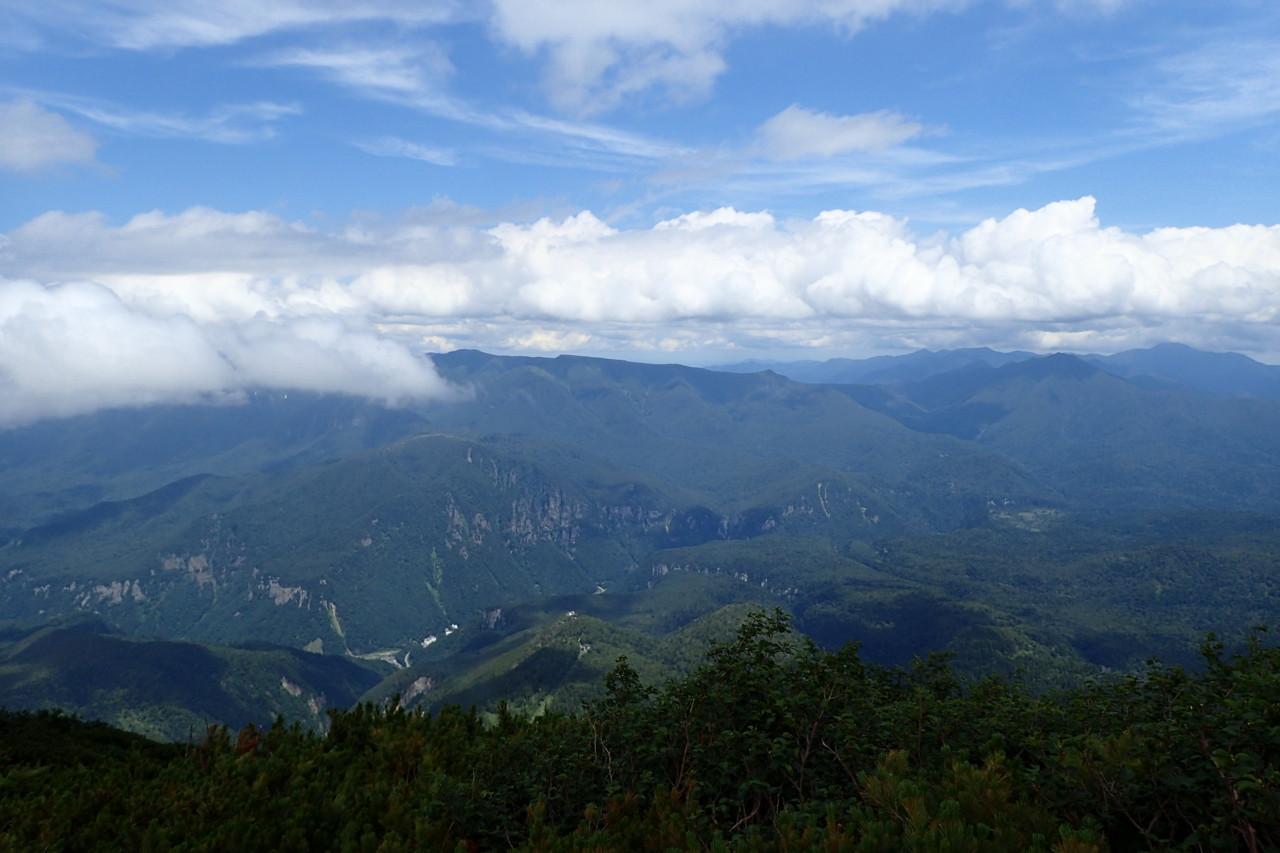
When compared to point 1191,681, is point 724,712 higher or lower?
lower

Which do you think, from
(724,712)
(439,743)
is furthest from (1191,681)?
(439,743)

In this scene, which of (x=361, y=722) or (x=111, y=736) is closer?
(x=361, y=722)

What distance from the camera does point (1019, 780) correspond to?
13.9m

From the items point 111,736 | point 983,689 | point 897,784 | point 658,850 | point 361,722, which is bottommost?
point 111,736

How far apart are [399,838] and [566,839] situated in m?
4.26

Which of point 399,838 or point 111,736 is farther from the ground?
point 399,838

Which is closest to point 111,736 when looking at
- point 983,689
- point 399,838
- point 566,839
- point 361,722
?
point 361,722

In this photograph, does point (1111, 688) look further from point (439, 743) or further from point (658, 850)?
point (439, 743)

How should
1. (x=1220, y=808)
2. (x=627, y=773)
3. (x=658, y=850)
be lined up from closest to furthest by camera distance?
(x=1220, y=808)
(x=658, y=850)
(x=627, y=773)

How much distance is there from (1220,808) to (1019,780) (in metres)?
3.87

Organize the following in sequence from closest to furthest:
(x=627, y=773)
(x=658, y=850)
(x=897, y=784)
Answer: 1. (x=897, y=784)
2. (x=658, y=850)
3. (x=627, y=773)

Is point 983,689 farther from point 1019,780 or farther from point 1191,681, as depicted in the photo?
point 1019,780

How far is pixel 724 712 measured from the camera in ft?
68.1

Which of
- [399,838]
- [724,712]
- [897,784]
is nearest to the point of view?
[897,784]
